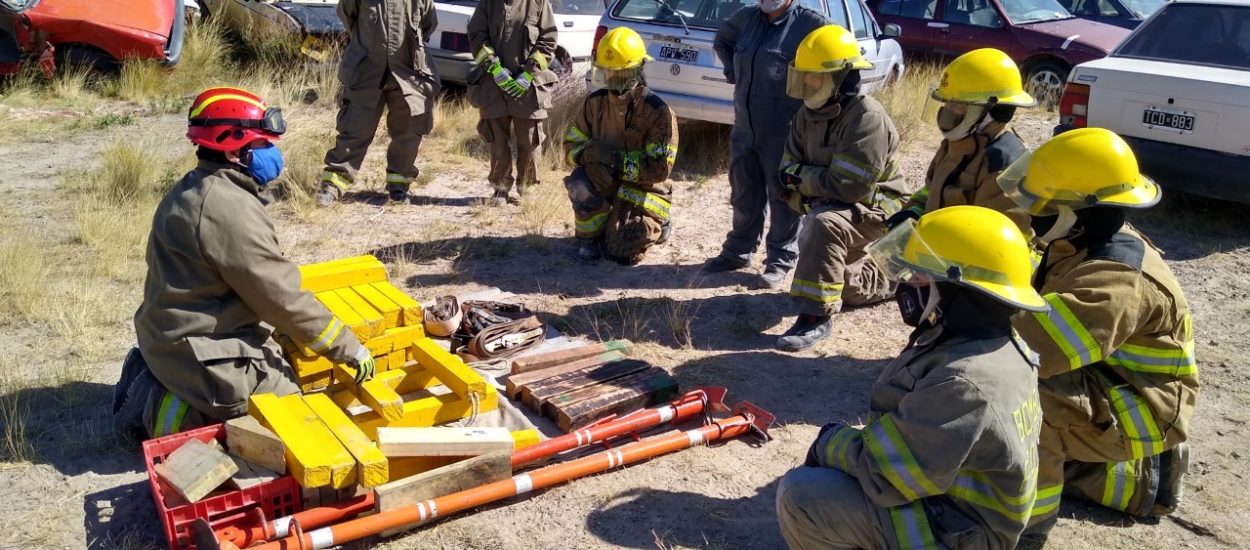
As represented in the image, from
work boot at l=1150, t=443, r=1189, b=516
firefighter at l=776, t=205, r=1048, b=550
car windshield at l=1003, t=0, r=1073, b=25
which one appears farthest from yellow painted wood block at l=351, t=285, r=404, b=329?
car windshield at l=1003, t=0, r=1073, b=25

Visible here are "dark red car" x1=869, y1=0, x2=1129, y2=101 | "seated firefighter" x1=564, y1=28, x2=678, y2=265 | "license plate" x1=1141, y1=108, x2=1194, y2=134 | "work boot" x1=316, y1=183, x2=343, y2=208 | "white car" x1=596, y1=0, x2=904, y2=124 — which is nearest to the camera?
"seated firefighter" x1=564, y1=28, x2=678, y2=265

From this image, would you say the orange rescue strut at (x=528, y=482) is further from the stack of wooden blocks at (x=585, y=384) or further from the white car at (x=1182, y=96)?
the white car at (x=1182, y=96)

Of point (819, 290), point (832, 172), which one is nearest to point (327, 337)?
point (819, 290)

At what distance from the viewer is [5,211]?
7.21m

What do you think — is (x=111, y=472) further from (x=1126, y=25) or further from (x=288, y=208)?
(x=1126, y=25)

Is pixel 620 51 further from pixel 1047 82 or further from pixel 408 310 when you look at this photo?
pixel 1047 82

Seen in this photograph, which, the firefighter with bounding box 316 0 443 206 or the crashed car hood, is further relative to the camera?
the crashed car hood

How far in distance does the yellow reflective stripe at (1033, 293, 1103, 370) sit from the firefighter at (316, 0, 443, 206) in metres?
5.27

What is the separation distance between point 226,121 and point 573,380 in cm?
Answer: 198

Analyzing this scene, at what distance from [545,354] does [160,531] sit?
1.99 meters

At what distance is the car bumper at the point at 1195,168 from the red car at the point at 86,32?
371 inches

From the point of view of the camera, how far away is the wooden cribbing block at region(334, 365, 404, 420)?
4.08m

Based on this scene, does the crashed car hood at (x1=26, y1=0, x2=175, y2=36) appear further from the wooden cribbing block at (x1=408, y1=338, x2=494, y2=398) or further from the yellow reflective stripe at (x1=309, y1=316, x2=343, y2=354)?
the yellow reflective stripe at (x1=309, y1=316, x2=343, y2=354)

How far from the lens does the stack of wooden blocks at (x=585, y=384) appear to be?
15.1 feet
